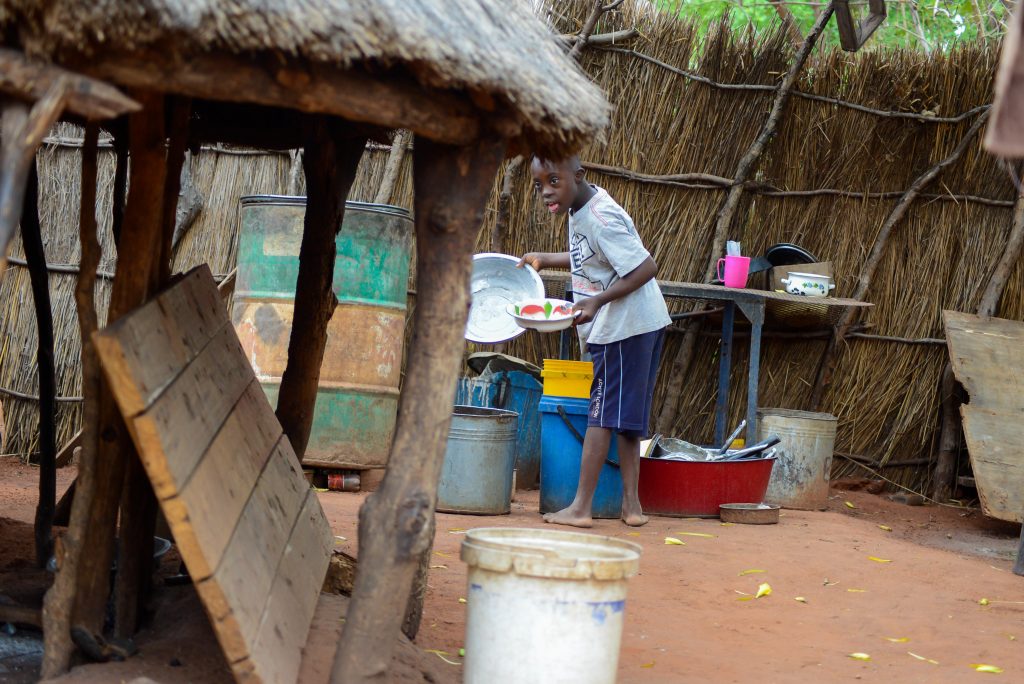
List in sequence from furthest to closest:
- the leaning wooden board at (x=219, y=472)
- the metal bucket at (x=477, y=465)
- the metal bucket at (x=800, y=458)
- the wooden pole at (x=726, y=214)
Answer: the wooden pole at (x=726, y=214), the metal bucket at (x=800, y=458), the metal bucket at (x=477, y=465), the leaning wooden board at (x=219, y=472)

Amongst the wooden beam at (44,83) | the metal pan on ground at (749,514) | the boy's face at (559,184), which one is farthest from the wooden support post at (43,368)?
the metal pan on ground at (749,514)

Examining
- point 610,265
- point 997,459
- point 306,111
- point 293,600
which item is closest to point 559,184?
point 610,265

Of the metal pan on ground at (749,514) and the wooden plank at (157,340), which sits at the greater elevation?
the wooden plank at (157,340)

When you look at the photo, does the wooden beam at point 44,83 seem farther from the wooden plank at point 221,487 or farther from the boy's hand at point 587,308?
the boy's hand at point 587,308

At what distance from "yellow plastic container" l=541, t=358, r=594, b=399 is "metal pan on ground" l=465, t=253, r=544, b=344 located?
69 cm

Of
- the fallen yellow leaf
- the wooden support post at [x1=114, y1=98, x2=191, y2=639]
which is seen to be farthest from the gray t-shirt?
the wooden support post at [x1=114, y1=98, x2=191, y2=639]

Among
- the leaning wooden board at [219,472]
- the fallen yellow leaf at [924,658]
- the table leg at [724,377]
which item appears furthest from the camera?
the table leg at [724,377]

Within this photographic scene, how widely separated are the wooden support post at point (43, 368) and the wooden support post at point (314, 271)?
3.21 feet

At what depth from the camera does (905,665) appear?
3688 millimetres

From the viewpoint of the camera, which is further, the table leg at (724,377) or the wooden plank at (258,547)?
the table leg at (724,377)

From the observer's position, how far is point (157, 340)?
2482 mm

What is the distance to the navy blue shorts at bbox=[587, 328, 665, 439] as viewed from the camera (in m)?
5.52

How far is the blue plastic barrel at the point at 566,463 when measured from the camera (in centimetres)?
597

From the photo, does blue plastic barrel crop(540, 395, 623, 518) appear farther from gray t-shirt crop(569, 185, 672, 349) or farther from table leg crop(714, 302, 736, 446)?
table leg crop(714, 302, 736, 446)
